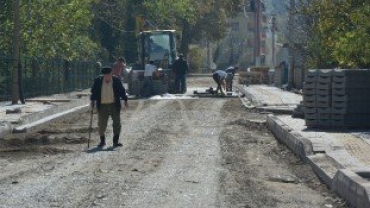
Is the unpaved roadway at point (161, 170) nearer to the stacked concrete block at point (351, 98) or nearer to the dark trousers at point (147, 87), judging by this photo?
the stacked concrete block at point (351, 98)

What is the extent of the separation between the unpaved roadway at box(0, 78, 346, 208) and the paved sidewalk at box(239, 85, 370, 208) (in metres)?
0.21

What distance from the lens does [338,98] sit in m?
22.6

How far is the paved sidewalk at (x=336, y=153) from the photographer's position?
1245cm

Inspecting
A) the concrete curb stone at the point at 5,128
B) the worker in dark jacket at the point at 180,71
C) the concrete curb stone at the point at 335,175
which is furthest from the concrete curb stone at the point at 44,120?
the worker in dark jacket at the point at 180,71

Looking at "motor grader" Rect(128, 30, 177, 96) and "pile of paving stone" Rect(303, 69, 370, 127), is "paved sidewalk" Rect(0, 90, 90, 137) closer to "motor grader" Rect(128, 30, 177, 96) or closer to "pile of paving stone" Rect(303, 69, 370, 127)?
"pile of paving stone" Rect(303, 69, 370, 127)

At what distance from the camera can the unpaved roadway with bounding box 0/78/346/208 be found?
1279 centimetres

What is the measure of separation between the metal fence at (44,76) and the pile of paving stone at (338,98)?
16.6m

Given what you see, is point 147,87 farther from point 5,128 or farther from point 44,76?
point 5,128

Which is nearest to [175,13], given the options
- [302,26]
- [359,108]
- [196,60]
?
[196,60]

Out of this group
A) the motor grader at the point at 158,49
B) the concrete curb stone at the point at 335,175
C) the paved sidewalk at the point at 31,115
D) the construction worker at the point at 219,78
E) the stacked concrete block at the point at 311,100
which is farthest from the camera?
the motor grader at the point at 158,49

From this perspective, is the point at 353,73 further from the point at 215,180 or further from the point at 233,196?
the point at 233,196

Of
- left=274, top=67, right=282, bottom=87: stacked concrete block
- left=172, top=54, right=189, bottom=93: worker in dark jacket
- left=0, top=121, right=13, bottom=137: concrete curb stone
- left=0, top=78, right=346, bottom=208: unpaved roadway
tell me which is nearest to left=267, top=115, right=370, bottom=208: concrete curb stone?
left=0, top=78, right=346, bottom=208: unpaved roadway

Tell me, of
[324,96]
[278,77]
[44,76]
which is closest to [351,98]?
[324,96]

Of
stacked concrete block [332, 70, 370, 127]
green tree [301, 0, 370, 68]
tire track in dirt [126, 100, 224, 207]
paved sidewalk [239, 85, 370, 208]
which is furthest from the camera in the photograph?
green tree [301, 0, 370, 68]
